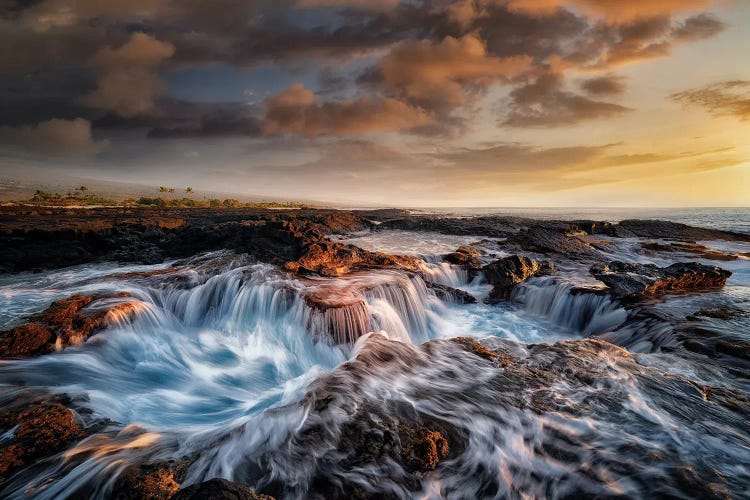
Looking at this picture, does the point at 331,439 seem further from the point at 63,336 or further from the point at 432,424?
the point at 63,336

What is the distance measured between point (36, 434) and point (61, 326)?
4073 mm

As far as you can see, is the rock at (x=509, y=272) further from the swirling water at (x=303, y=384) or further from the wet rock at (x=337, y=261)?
the wet rock at (x=337, y=261)

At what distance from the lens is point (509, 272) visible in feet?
40.5

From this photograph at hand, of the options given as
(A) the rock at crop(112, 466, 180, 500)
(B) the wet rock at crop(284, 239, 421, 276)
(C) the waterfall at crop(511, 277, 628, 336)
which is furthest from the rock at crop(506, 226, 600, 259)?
(A) the rock at crop(112, 466, 180, 500)

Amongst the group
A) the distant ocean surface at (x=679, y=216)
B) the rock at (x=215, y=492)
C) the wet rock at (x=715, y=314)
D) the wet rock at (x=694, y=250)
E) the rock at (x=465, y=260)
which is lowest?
the rock at (x=215, y=492)

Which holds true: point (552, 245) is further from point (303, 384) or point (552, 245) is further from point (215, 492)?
point (215, 492)

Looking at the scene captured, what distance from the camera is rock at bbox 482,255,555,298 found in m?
12.2

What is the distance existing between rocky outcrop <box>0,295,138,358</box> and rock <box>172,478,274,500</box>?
5970 mm

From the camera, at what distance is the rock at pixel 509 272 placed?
12203 mm

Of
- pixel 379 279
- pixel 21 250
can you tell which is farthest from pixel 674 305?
pixel 21 250

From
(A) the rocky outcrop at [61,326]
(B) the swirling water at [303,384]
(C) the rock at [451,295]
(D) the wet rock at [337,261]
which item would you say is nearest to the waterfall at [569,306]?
(B) the swirling water at [303,384]

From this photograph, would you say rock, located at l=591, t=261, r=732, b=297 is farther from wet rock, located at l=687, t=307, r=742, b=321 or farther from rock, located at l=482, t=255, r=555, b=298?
rock, located at l=482, t=255, r=555, b=298

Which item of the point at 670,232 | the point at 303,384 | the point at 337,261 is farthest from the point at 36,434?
the point at 670,232

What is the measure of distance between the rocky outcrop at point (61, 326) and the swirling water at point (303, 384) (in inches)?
9.5
